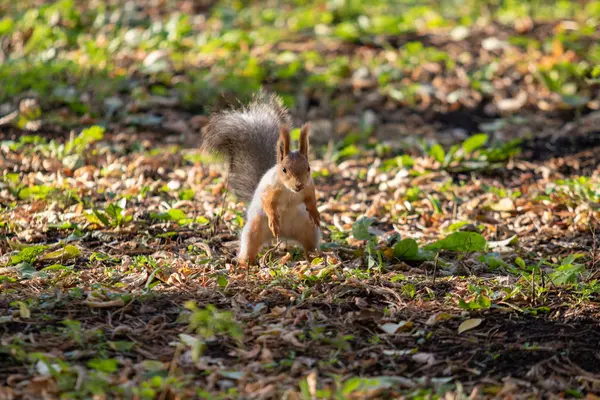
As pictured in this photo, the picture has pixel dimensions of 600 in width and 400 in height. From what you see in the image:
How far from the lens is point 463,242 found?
373cm

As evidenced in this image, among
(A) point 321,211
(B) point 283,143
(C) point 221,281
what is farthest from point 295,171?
(A) point 321,211

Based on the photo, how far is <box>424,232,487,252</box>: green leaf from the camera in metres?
3.73

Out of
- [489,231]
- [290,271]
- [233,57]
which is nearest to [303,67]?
[233,57]

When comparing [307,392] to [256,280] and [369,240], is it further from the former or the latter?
[369,240]

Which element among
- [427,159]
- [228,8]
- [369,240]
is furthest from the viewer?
[228,8]

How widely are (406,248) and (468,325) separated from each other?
843 millimetres

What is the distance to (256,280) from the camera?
319 cm

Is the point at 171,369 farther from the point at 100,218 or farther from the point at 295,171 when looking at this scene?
the point at 100,218

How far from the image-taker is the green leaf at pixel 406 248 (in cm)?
361

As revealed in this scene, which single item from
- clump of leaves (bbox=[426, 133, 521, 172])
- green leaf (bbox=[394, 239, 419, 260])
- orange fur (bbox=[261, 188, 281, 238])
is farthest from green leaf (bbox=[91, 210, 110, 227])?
clump of leaves (bbox=[426, 133, 521, 172])

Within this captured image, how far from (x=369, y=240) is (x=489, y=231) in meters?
0.86

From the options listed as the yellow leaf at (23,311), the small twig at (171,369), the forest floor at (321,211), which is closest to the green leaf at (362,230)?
the forest floor at (321,211)

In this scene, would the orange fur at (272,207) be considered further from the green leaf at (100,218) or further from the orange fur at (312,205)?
the green leaf at (100,218)

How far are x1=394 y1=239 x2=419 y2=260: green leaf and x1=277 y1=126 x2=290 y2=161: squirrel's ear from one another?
698mm
